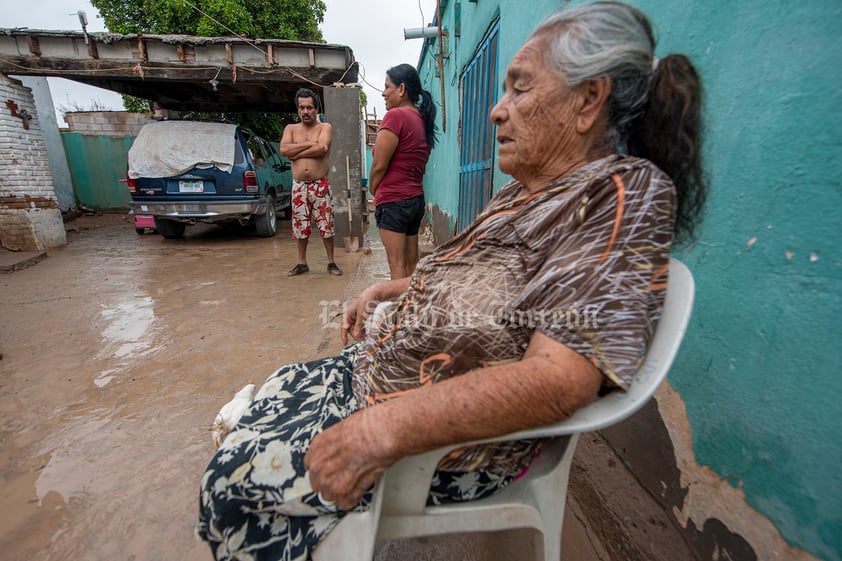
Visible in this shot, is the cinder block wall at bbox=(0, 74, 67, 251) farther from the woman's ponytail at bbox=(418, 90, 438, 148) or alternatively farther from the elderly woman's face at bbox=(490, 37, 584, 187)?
the elderly woman's face at bbox=(490, 37, 584, 187)

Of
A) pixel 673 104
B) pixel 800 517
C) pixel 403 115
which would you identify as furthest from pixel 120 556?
pixel 403 115

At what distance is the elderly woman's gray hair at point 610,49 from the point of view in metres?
0.82

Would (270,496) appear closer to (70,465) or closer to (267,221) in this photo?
(70,465)

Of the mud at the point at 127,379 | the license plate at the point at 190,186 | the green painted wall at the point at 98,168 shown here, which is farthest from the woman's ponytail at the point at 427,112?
the green painted wall at the point at 98,168

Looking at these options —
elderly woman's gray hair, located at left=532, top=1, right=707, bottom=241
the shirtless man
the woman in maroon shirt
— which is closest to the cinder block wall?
the shirtless man

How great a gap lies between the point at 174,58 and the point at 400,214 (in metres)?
5.27

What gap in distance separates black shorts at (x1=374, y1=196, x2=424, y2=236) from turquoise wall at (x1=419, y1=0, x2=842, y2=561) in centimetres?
224

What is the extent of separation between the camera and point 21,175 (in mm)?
5609

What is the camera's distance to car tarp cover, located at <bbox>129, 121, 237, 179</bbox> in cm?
586

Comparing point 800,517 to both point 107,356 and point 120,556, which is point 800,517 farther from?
point 107,356

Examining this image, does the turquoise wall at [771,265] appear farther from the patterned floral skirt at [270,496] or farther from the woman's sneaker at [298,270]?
the woman's sneaker at [298,270]

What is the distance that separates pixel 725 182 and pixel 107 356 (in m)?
3.54

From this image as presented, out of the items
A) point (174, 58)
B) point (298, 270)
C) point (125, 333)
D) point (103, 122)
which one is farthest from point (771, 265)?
point (103, 122)

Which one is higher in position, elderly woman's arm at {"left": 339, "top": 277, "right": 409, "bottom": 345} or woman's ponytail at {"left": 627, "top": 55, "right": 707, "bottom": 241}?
woman's ponytail at {"left": 627, "top": 55, "right": 707, "bottom": 241}
